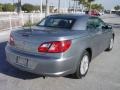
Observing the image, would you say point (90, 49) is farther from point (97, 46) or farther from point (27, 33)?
point (27, 33)

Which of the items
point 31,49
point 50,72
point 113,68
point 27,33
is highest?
point 27,33

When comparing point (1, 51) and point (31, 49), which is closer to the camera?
point (31, 49)

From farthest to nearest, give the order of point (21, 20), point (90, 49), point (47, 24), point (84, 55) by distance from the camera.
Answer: point (21, 20)
point (47, 24)
point (90, 49)
point (84, 55)

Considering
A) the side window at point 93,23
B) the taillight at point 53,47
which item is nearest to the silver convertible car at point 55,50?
the taillight at point 53,47

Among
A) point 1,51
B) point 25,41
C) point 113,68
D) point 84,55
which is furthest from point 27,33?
point 1,51

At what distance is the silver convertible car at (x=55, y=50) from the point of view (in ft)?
14.4

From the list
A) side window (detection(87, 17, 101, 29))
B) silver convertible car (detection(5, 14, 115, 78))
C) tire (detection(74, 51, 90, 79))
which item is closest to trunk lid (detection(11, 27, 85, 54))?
silver convertible car (detection(5, 14, 115, 78))

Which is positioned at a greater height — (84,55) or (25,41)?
(25,41)

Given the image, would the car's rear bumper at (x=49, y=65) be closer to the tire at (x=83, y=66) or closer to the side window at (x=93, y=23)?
the tire at (x=83, y=66)

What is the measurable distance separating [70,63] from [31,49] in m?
0.84

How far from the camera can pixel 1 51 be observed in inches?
303

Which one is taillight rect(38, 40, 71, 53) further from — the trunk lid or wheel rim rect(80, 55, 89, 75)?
wheel rim rect(80, 55, 89, 75)

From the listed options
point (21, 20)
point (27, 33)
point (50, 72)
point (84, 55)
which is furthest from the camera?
point (21, 20)

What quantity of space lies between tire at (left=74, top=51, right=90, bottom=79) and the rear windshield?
793mm
